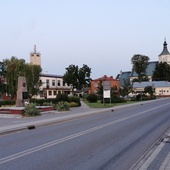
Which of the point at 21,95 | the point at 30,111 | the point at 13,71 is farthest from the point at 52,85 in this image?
the point at 30,111

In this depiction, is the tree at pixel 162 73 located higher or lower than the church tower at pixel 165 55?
lower

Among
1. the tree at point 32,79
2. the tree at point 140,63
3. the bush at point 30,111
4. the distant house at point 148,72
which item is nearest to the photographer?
the bush at point 30,111

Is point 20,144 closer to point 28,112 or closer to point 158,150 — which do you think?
point 158,150

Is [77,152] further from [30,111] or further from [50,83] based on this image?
[50,83]

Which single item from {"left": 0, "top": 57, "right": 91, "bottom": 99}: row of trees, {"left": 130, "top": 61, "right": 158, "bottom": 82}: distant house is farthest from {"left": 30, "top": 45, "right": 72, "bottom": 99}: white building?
{"left": 130, "top": 61, "right": 158, "bottom": 82}: distant house

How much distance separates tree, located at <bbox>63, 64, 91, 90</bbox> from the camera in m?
102

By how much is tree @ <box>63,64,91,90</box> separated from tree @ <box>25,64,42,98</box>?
4067 centimetres

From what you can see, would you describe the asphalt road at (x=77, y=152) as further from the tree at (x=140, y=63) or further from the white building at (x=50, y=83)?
the tree at (x=140, y=63)

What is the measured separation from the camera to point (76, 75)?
103000 millimetres

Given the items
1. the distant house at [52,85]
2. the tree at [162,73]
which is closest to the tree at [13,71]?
the distant house at [52,85]

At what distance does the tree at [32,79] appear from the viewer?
5741cm

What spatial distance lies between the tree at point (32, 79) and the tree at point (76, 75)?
4067cm

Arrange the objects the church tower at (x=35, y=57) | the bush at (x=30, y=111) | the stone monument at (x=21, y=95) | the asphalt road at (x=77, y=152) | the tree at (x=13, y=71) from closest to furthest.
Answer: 1. the asphalt road at (x=77, y=152)
2. the bush at (x=30, y=111)
3. the stone monument at (x=21, y=95)
4. the tree at (x=13, y=71)
5. the church tower at (x=35, y=57)

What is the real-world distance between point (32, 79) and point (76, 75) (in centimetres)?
4496
